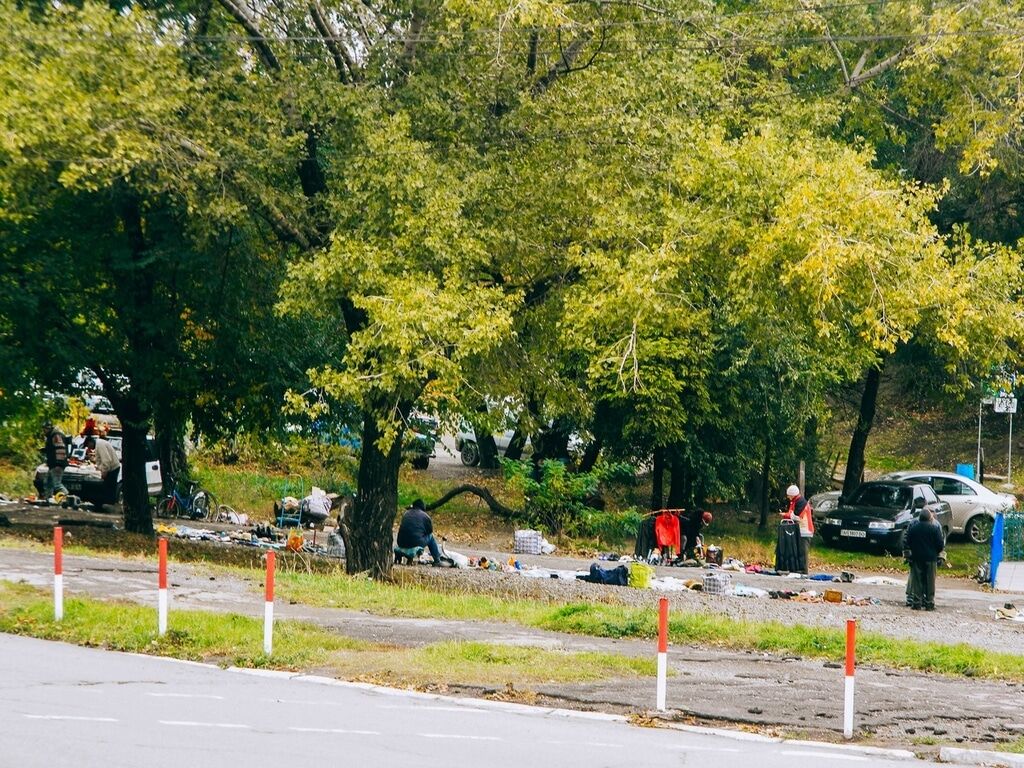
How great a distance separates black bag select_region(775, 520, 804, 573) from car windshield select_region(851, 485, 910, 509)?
725 centimetres

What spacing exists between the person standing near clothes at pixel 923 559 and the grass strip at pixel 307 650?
851 centimetres

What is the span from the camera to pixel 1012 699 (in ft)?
46.0

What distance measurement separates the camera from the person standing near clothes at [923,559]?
→ 2214 centimetres

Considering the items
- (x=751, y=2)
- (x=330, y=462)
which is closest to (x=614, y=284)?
(x=751, y=2)

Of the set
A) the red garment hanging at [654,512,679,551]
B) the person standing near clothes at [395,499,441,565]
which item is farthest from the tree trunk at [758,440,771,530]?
the person standing near clothes at [395,499,441,565]

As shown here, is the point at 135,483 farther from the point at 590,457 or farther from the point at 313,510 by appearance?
A: the point at 590,457

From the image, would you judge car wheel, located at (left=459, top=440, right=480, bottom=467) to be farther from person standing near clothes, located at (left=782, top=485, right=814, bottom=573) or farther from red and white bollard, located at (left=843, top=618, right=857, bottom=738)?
red and white bollard, located at (left=843, top=618, right=857, bottom=738)

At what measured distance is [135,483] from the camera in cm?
2844

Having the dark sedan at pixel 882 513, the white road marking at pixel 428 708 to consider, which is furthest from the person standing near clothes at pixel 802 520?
the white road marking at pixel 428 708

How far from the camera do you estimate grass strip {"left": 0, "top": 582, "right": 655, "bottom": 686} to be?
1395 cm

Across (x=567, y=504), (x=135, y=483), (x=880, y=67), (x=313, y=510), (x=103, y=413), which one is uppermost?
(x=880, y=67)

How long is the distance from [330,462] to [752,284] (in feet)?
67.7

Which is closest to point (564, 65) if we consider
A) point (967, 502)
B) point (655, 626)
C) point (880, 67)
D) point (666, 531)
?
point (880, 67)

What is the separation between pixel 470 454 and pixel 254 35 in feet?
80.9
